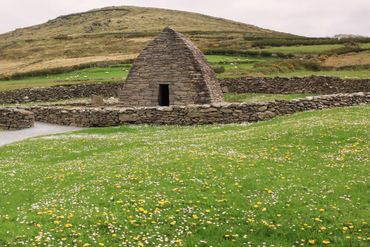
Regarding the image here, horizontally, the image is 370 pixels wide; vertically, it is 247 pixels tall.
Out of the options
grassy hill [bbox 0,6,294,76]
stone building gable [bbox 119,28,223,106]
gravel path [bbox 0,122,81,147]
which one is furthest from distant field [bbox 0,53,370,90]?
gravel path [bbox 0,122,81,147]

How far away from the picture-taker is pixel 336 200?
10867 millimetres

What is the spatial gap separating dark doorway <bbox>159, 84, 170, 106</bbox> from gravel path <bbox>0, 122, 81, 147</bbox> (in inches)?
347

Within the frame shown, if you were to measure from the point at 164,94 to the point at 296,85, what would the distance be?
16.8m

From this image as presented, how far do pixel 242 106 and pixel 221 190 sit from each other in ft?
59.7

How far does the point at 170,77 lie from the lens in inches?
1407

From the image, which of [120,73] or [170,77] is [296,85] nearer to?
[170,77]

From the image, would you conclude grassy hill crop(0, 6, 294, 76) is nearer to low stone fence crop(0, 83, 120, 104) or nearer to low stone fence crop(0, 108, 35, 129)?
low stone fence crop(0, 83, 120, 104)

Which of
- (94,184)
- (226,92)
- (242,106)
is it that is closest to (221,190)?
(94,184)

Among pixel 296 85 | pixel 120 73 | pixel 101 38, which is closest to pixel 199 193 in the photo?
pixel 296 85

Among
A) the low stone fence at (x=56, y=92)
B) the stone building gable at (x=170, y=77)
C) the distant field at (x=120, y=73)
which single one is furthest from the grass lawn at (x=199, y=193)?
the low stone fence at (x=56, y=92)

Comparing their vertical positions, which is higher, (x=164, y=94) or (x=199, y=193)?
(x=164, y=94)

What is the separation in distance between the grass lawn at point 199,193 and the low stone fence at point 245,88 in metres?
25.6

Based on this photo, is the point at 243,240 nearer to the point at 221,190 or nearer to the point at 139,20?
the point at 221,190

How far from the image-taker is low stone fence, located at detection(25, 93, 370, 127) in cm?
2952
